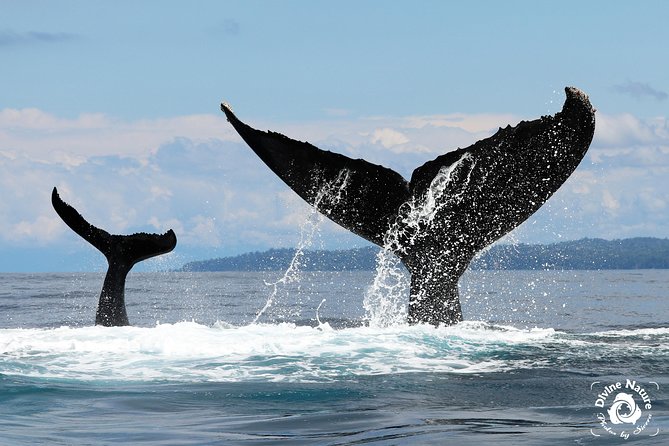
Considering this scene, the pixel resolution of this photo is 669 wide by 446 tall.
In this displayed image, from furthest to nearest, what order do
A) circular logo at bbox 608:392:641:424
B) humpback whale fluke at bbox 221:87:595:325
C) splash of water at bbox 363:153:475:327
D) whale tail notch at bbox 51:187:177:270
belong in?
1. whale tail notch at bbox 51:187:177:270
2. splash of water at bbox 363:153:475:327
3. humpback whale fluke at bbox 221:87:595:325
4. circular logo at bbox 608:392:641:424

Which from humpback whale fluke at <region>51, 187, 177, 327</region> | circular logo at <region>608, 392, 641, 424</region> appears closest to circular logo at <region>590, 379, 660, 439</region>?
circular logo at <region>608, 392, 641, 424</region>

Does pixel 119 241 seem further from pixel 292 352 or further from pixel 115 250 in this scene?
pixel 292 352

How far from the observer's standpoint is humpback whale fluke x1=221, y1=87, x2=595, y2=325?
10055 millimetres

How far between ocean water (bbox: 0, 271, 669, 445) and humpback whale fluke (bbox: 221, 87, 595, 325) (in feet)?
3.25

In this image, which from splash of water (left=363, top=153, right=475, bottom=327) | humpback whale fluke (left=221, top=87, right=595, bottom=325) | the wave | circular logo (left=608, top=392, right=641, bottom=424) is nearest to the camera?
circular logo (left=608, top=392, right=641, bottom=424)

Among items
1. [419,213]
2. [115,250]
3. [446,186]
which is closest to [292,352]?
[419,213]

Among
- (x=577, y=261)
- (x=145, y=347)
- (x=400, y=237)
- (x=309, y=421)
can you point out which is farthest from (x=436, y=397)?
(x=577, y=261)

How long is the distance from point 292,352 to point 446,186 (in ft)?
7.43

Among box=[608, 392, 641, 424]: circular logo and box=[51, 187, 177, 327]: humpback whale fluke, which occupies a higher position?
box=[51, 187, 177, 327]: humpback whale fluke

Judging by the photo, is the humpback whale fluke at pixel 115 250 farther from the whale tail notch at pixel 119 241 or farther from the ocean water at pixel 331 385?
the ocean water at pixel 331 385

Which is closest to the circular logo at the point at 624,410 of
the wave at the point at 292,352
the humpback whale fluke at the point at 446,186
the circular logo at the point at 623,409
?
the circular logo at the point at 623,409

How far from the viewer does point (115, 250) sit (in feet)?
45.4

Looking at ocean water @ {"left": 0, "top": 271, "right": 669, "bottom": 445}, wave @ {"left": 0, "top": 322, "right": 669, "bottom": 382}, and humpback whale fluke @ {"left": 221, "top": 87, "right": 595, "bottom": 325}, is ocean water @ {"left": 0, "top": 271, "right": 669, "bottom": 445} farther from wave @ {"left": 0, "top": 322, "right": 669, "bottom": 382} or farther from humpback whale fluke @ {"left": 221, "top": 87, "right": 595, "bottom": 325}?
humpback whale fluke @ {"left": 221, "top": 87, "right": 595, "bottom": 325}

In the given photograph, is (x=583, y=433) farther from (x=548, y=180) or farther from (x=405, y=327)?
(x=405, y=327)
